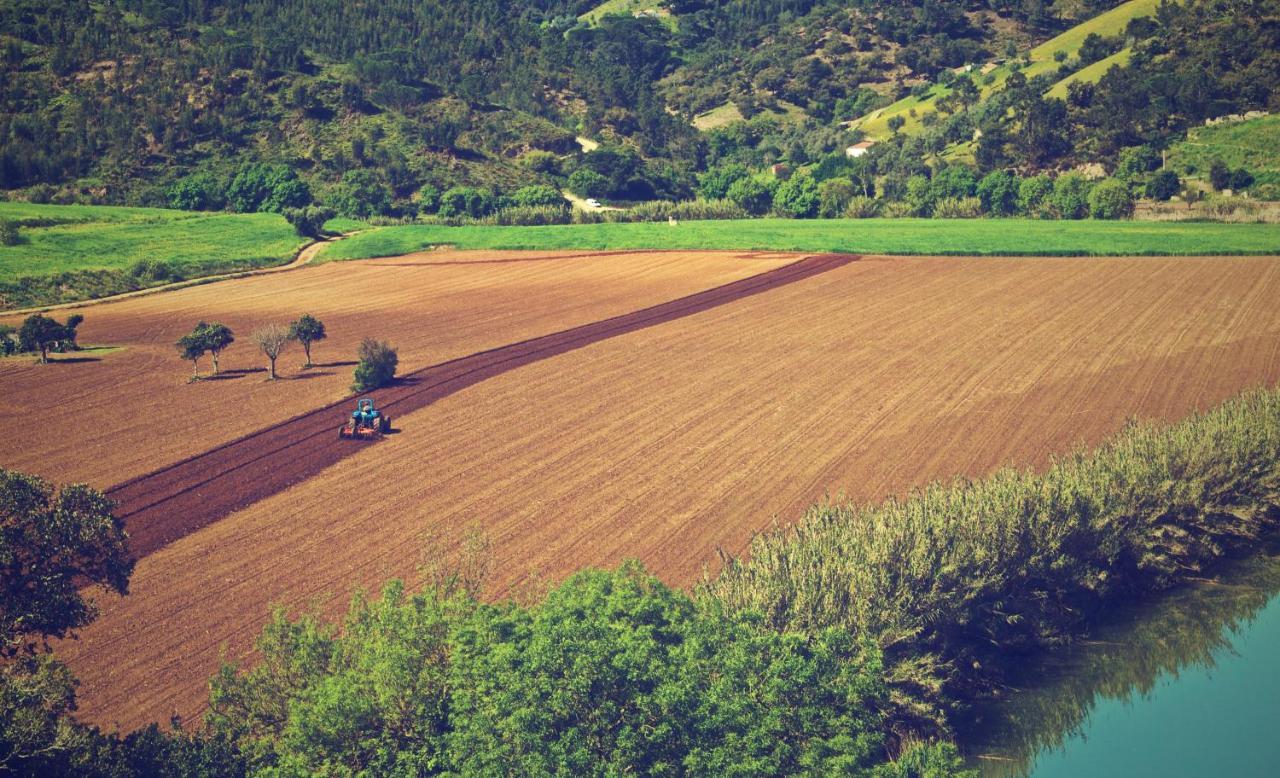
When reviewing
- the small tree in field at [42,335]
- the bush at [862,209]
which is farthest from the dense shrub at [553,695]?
the bush at [862,209]

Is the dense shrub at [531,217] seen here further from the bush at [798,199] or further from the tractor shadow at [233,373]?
the tractor shadow at [233,373]

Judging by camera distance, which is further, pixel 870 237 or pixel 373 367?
pixel 870 237

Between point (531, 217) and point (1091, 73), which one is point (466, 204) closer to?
point (531, 217)

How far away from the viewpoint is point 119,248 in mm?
101000

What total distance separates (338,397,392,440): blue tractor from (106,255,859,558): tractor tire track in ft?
1.93

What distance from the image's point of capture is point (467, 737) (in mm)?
20484

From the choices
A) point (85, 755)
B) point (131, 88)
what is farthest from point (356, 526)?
point (131, 88)

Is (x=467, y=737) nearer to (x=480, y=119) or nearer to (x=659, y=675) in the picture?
(x=659, y=675)

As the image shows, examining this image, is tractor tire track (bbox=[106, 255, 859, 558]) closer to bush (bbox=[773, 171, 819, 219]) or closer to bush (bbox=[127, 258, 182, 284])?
bush (bbox=[127, 258, 182, 284])

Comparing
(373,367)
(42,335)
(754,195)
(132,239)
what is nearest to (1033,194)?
(754,195)

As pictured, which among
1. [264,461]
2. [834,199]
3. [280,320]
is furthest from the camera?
[834,199]

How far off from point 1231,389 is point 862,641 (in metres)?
36.3

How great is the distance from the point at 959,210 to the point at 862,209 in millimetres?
12697

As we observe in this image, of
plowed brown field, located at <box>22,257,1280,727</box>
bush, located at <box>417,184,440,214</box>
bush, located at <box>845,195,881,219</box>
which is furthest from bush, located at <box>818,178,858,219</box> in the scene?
plowed brown field, located at <box>22,257,1280,727</box>
